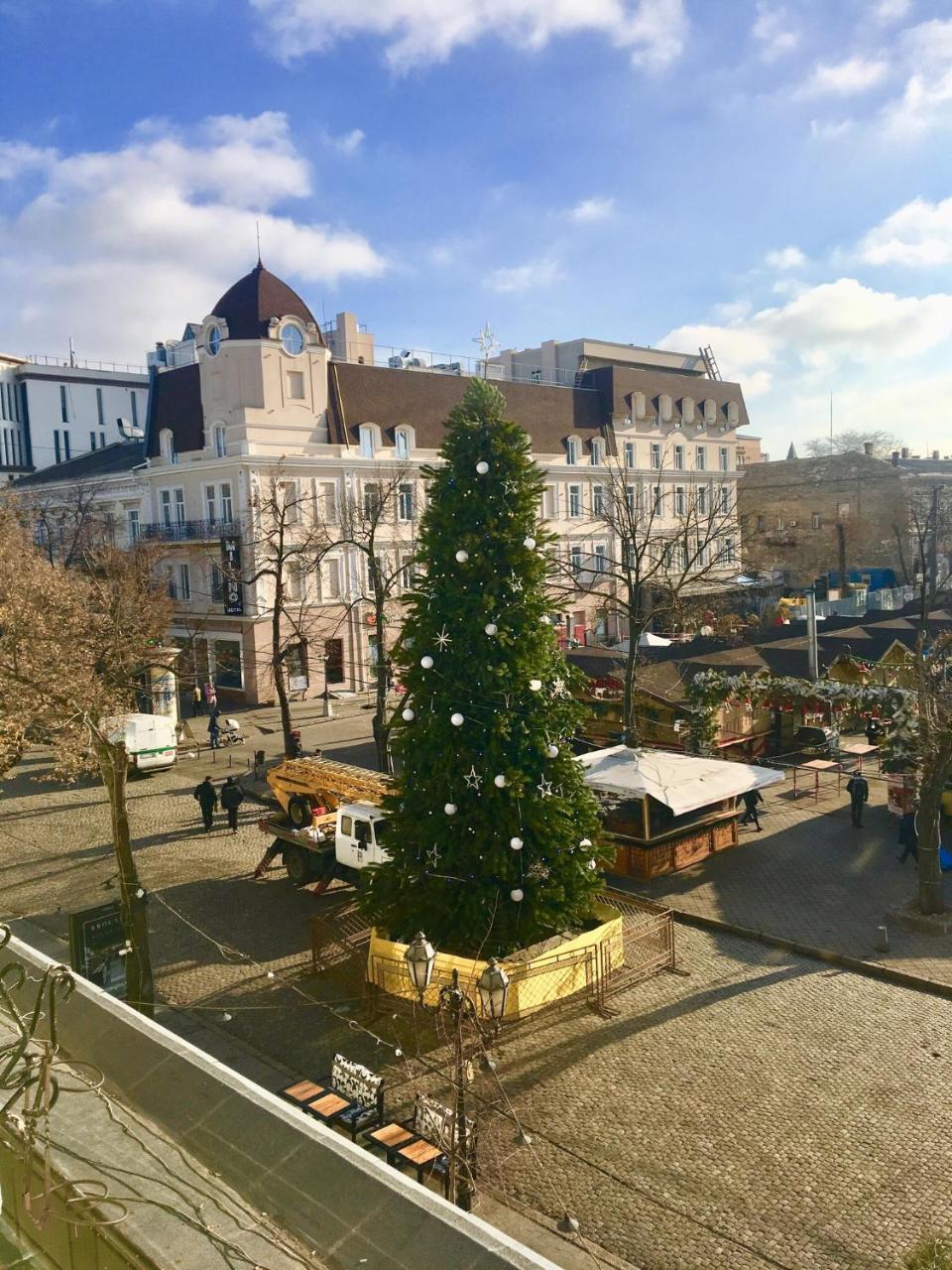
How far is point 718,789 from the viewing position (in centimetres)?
2016

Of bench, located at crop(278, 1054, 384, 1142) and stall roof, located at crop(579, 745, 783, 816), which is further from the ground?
stall roof, located at crop(579, 745, 783, 816)

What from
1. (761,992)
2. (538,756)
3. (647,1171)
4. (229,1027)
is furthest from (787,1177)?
(229,1027)

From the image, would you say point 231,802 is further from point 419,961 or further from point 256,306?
point 256,306

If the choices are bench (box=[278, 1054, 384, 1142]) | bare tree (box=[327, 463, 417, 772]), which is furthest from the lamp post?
bare tree (box=[327, 463, 417, 772])

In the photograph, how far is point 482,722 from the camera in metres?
14.0

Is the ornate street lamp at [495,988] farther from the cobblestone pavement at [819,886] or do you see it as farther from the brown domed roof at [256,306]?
the brown domed roof at [256,306]

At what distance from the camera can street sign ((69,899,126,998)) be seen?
13.3 metres

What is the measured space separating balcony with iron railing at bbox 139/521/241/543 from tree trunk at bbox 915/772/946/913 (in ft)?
96.4

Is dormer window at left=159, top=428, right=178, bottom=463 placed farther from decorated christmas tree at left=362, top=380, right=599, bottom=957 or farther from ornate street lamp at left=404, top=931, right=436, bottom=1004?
ornate street lamp at left=404, top=931, right=436, bottom=1004

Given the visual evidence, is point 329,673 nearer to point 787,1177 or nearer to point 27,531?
point 27,531

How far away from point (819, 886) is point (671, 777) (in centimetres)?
351

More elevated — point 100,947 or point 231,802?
point 100,947

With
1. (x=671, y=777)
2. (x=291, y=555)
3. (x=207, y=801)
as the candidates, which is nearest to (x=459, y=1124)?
(x=671, y=777)

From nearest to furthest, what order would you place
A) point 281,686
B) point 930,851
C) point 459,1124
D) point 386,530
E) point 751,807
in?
point 459,1124
point 930,851
point 751,807
point 281,686
point 386,530
